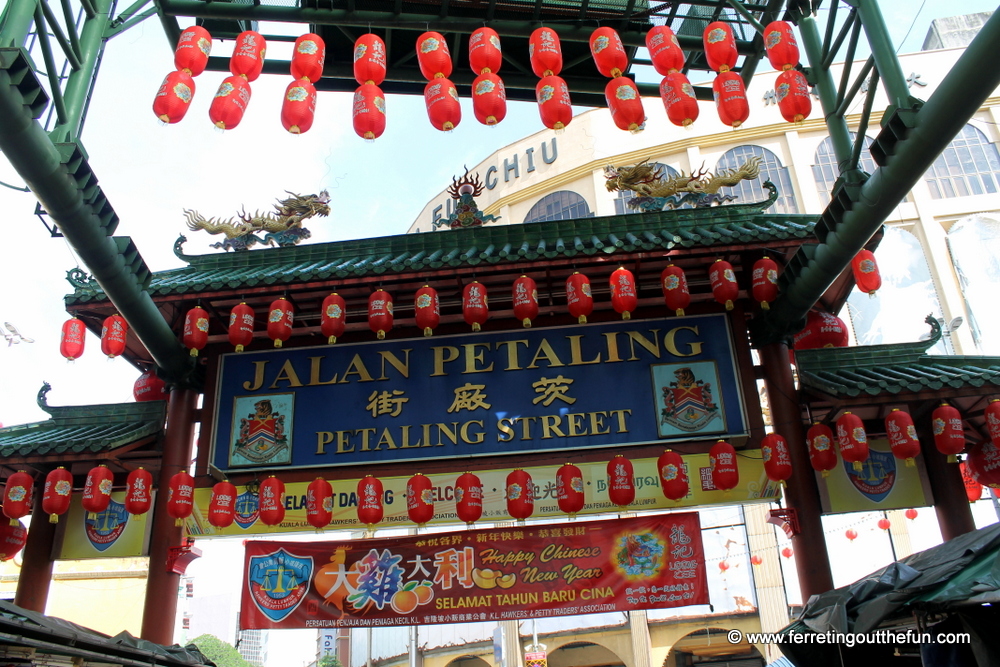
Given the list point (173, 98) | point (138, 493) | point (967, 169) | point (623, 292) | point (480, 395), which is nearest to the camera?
point (173, 98)

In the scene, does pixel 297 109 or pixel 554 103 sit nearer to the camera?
pixel 297 109

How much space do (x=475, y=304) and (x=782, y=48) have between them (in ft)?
15.5

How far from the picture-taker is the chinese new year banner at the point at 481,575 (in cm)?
984

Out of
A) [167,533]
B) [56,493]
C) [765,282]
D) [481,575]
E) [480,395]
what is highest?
[765,282]

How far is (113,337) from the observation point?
9.72 m

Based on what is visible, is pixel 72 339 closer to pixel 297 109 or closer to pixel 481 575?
pixel 297 109

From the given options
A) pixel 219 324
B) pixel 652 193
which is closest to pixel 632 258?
pixel 652 193

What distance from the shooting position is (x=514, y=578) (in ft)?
33.1

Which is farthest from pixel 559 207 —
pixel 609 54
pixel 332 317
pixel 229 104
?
pixel 229 104

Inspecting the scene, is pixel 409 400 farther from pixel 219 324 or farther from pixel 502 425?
pixel 219 324

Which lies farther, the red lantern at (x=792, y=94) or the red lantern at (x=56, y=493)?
the red lantern at (x=56, y=493)

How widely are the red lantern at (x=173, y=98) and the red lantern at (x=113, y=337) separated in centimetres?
307

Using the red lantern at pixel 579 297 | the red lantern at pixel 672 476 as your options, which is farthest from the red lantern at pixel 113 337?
the red lantern at pixel 672 476

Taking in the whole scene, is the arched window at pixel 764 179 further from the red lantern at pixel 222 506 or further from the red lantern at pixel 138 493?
the red lantern at pixel 138 493
